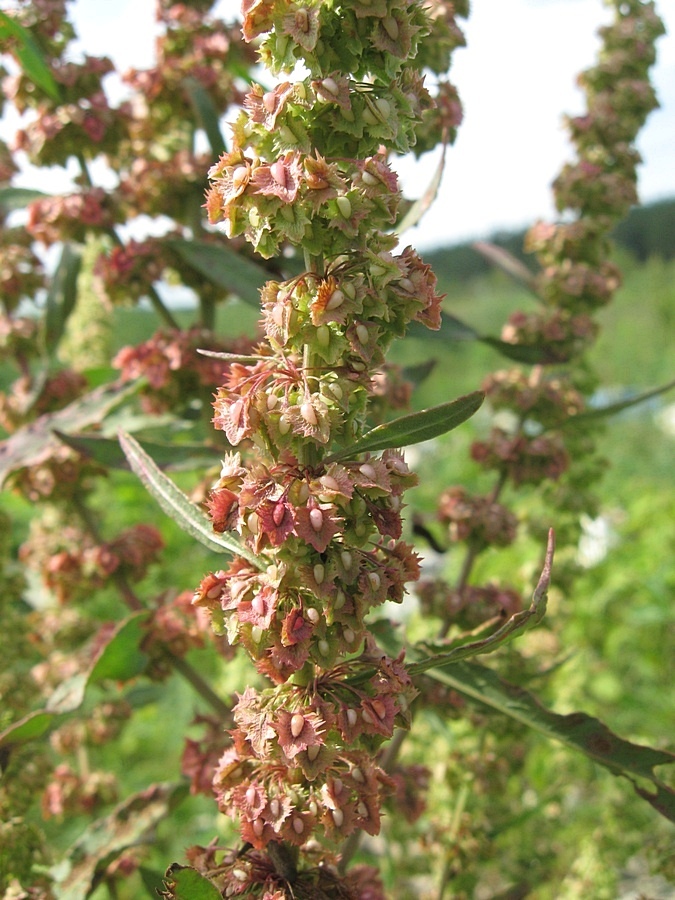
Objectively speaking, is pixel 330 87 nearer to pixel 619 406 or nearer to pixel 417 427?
pixel 417 427

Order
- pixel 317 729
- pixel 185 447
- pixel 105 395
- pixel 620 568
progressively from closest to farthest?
1. pixel 317 729
2. pixel 185 447
3. pixel 105 395
4. pixel 620 568

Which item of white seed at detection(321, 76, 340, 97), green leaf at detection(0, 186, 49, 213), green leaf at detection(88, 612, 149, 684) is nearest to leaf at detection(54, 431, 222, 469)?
green leaf at detection(88, 612, 149, 684)

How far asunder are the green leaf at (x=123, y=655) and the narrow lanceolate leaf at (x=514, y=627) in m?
0.60

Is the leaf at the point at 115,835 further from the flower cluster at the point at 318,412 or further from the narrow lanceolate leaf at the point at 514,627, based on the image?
the narrow lanceolate leaf at the point at 514,627

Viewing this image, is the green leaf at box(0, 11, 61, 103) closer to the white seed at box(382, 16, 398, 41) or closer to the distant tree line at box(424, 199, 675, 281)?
the white seed at box(382, 16, 398, 41)

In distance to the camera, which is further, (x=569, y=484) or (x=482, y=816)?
(x=569, y=484)

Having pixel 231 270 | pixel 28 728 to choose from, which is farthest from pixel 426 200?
pixel 28 728

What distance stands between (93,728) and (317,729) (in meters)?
1.30

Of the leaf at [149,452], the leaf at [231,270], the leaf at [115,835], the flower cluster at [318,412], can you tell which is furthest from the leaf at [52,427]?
the flower cluster at [318,412]

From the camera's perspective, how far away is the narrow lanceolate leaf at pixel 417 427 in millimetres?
926

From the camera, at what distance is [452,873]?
1855mm

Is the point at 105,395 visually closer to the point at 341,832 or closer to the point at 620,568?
the point at 341,832

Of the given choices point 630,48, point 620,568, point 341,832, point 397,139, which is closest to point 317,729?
point 341,832

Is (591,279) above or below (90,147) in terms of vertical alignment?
below
